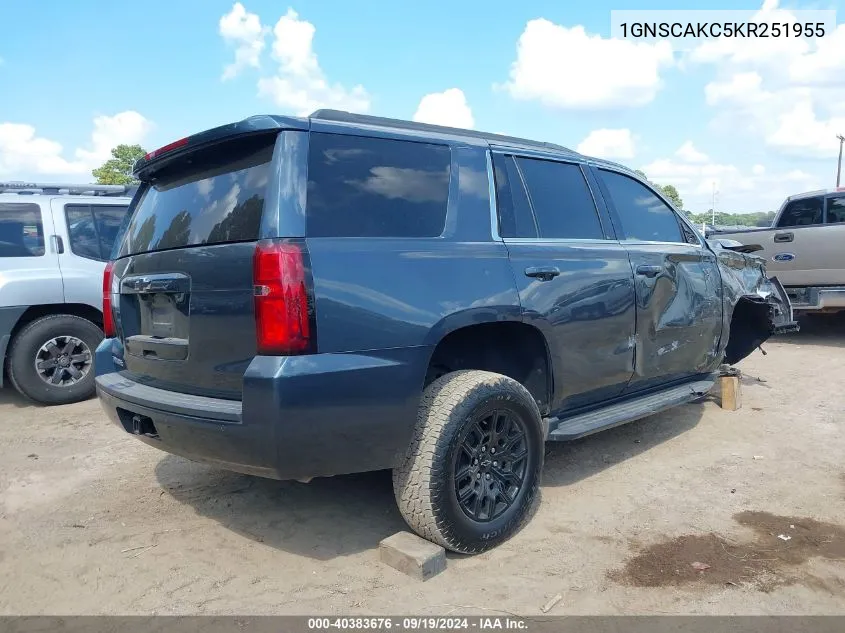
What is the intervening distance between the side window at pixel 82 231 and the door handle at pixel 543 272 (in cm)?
473

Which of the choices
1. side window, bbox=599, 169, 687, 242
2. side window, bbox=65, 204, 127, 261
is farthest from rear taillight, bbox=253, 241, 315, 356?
side window, bbox=65, 204, 127, 261

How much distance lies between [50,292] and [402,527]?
4299mm

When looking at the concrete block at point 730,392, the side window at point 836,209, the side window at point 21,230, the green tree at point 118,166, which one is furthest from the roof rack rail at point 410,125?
the green tree at point 118,166

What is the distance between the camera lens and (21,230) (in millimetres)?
6090

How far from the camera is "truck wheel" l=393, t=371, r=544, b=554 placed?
9.44 ft

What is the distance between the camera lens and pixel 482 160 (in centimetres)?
344

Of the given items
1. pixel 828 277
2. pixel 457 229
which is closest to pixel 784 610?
pixel 457 229

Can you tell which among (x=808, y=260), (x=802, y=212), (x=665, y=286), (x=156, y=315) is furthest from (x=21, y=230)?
(x=802, y=212)

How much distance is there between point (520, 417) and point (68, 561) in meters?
2.22

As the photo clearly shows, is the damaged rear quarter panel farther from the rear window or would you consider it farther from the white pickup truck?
the rear window

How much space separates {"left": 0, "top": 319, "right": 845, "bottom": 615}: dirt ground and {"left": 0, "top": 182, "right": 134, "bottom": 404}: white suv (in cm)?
97

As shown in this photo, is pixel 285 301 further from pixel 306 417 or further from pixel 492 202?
pixel 492 202

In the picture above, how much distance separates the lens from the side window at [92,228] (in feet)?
20.7

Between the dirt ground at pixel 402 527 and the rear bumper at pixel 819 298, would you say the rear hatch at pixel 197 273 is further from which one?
the rear bumper at pixel 819 298
